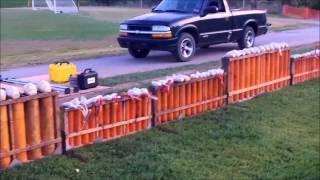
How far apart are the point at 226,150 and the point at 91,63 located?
7709 mm

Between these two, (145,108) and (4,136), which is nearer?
(4,136)

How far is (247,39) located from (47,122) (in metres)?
12.0

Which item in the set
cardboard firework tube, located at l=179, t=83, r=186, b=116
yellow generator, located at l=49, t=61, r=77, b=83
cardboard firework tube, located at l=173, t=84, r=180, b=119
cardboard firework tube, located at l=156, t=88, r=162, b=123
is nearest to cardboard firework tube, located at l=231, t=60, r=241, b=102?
cardboard firework tube, located at l=179, t=83, r=186, b=116

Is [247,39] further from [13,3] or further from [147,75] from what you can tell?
[13,3]

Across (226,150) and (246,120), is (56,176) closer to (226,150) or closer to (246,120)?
(226,150)

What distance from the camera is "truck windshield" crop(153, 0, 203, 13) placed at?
16.7m

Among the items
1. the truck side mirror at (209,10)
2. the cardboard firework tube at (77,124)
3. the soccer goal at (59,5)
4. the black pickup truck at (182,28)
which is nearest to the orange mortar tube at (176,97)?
the cardboard firework tube at (77,124)

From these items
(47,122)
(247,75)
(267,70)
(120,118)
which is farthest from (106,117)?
(267,70)

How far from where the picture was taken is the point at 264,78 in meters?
11.7

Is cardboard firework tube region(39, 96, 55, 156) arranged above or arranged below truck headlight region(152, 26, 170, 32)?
below

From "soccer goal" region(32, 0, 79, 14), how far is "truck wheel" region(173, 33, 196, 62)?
3520 mm

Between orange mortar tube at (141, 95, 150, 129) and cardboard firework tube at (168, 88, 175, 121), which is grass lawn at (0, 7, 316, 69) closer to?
cardboard firework tube at (168, 88, 175, 121)

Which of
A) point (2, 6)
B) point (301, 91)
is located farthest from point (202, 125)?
point (2, 6)

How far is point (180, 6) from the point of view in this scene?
1692 centimetres
